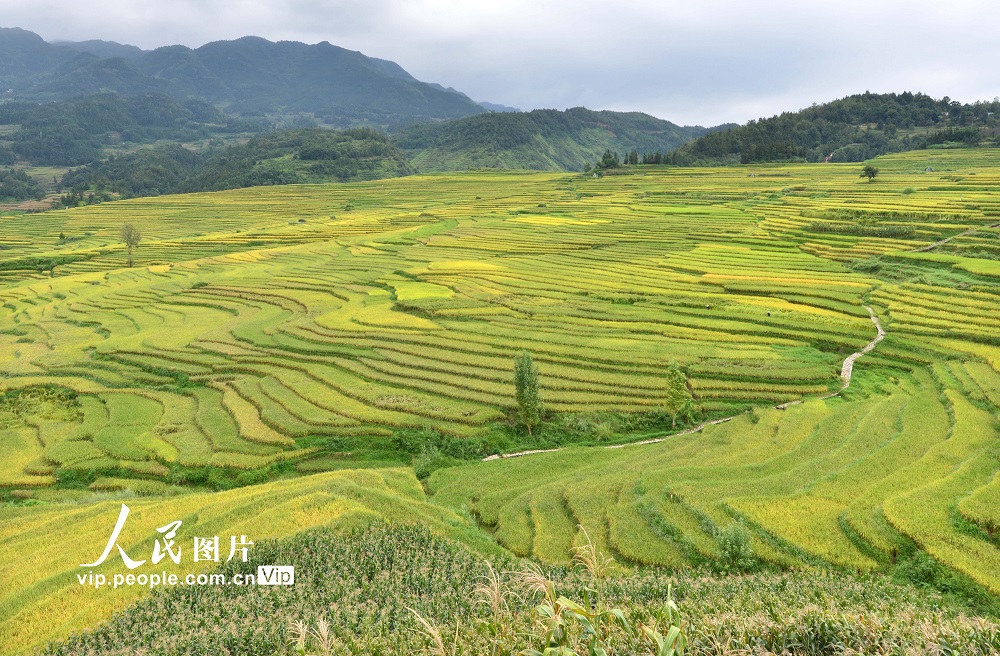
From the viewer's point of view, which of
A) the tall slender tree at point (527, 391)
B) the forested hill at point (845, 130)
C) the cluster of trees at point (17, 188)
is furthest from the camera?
the cluster of trees at point (17, 188)

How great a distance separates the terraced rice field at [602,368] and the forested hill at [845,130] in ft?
244

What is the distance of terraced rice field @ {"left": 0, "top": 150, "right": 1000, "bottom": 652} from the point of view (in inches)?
727

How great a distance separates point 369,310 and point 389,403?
730 inches

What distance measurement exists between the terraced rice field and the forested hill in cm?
7427

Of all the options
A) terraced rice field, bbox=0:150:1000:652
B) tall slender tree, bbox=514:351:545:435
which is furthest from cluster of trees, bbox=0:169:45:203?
tall slender tree, bbox=514:351:545:435

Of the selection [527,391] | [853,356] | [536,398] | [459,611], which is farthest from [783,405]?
[459,611]

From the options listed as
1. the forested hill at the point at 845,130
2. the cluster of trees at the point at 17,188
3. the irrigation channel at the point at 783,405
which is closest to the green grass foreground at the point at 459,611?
the irrigation channel at the point at 783,405

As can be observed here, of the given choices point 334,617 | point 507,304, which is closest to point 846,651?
point 334,617

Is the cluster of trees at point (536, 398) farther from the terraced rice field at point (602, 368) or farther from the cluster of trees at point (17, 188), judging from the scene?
the cluster of trees at point (17, 188)

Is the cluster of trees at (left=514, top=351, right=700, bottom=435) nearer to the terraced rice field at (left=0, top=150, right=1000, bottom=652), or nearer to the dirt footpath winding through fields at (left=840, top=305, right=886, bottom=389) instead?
the terraced rice field at (left=0, top=150, right=1000, bottom=652)

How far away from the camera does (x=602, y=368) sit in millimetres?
32750

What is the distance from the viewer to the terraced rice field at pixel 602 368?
18.5m

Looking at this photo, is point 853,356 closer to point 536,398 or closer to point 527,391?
point 536,398

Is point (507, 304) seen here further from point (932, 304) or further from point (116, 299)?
point (116, 299)
